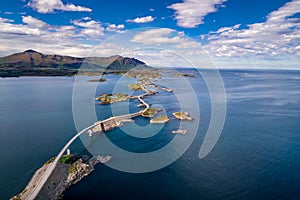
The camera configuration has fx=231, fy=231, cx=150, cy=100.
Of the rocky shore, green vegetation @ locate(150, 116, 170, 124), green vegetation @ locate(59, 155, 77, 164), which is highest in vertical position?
A: green vegetation @ locate(150, 116, 170, 124)

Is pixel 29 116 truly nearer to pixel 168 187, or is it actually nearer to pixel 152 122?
pixel 152 122

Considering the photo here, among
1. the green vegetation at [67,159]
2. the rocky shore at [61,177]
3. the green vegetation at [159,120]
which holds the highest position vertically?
the green vegetation at [159,120]

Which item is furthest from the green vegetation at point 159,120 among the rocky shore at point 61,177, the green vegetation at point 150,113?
the rocky shore at point 61,177

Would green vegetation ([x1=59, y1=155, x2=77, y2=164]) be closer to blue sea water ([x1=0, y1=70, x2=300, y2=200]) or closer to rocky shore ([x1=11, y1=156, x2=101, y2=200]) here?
rocky shore ([x1=11, y1=156, x2=101, y2=200])

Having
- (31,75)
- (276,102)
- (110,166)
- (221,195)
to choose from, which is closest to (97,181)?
(110,166)

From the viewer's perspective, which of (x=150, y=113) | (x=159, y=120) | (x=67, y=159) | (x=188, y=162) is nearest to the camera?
(x=67, y=159)

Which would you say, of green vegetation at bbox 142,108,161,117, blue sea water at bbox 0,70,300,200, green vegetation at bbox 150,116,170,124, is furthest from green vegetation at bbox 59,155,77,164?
green vegetation at bbox 142,108,161,117

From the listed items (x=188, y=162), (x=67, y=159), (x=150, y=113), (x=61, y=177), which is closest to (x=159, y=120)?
(x=150, y=113)

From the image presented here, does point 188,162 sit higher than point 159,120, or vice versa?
point 159,120

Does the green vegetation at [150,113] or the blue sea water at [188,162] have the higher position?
the green vegetation at [150,113]

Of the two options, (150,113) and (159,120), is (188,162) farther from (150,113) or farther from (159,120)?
(150,113)

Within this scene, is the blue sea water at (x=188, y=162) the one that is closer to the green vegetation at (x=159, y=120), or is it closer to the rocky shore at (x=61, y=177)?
the rocky shore at (x=61, y=177)
